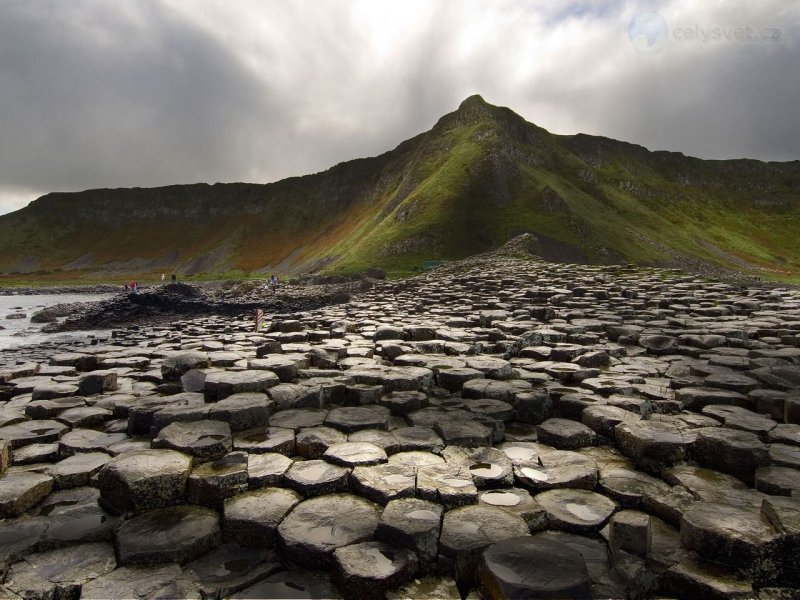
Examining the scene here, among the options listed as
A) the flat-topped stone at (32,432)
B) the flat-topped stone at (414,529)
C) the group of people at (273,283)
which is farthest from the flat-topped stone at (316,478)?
the group of people at (273,283)

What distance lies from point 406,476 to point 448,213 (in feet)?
159

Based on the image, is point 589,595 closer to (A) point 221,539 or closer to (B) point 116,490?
(A) point 221,539

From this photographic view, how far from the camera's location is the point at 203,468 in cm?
384

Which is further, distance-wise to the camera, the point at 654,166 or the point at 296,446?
the point at 654,166

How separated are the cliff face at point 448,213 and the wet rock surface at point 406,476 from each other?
1441 inches

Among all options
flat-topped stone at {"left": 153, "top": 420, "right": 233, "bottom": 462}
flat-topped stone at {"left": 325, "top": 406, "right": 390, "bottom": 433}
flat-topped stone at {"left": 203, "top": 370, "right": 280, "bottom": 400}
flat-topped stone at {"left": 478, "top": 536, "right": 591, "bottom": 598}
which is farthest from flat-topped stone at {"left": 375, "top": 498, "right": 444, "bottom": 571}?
flat-topped stone at {"left": 203, "top": 370, "right": 280, "bottom": 400}

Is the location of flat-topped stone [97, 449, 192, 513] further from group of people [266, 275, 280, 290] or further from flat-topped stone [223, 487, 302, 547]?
group of people [266, 275, 280, 290]

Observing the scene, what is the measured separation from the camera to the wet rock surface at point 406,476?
2.75 metres

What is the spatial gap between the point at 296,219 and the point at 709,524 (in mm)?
104036

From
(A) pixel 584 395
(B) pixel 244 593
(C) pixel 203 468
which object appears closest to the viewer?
(B) pixel 244 593

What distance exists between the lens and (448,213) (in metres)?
50.5

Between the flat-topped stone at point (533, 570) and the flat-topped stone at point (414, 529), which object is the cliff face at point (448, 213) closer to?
the flat-topped stone at point (414, 529)

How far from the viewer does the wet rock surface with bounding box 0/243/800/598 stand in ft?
9.02

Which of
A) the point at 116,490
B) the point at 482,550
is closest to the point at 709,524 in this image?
the point at 482,550
